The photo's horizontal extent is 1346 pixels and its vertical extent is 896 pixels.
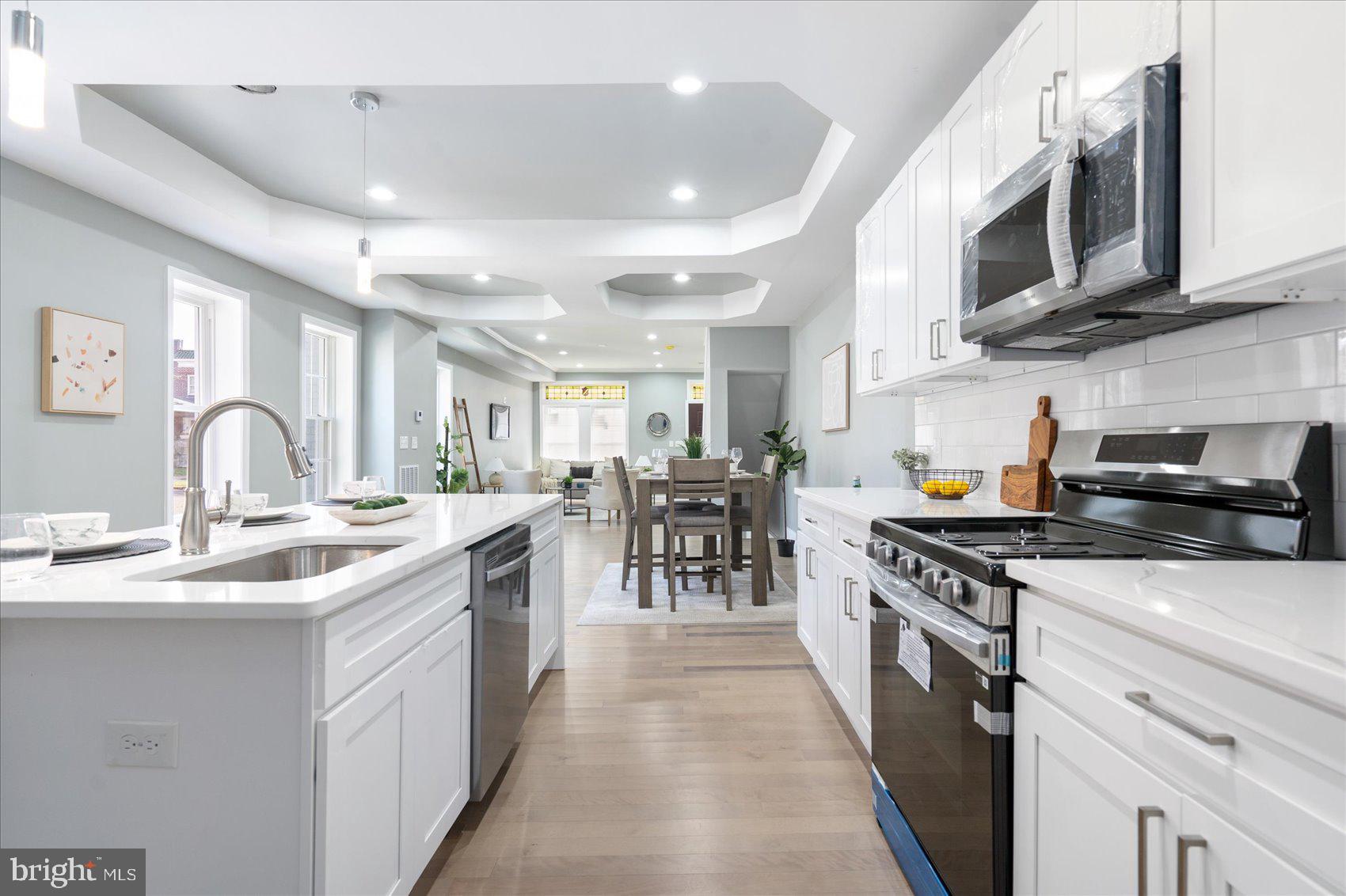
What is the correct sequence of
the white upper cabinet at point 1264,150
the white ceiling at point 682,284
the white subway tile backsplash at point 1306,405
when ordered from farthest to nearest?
the white ceiling at point 682,284 < the white subway tile backsplash at point 1306,405 < the white upper cabinet at point 1264,150

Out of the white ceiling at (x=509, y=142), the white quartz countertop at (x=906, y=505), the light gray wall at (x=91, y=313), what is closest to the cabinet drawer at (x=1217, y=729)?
the white quartz countertop at (x=906, y=505)

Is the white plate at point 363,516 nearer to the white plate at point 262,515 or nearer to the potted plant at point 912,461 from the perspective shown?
the white plate at point 262,515

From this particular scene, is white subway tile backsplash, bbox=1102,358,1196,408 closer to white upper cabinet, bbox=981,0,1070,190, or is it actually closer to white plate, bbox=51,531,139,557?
white upper cabinet, bbox=981,0,1070,190

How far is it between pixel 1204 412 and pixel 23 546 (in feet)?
7.98

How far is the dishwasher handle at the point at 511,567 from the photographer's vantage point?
1881 millimetres

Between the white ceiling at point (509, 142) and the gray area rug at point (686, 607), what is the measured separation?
2.71 meters

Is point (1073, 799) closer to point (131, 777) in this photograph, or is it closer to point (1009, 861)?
point (1009, 861)

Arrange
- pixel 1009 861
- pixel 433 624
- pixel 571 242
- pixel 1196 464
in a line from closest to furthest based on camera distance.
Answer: pixel 1009 861
pixel 1196 464
pixel 433 624
pixel 571 242

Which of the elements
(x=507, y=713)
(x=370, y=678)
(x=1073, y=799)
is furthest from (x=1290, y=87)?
(x=507, y=713)

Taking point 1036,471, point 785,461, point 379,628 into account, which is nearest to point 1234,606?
point 1036,471

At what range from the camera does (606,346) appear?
9570 millimetres

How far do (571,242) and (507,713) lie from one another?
3.43 metres

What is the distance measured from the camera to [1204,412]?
144cm

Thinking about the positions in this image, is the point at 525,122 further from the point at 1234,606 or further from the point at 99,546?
the point at 1234,606
